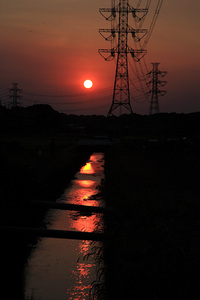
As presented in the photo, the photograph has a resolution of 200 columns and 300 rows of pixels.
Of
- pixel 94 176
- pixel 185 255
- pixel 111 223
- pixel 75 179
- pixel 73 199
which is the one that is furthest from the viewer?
pixel 94 176

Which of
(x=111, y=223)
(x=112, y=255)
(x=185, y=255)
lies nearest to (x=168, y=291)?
(x=185, y=255)

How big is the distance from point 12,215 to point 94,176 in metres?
18.9

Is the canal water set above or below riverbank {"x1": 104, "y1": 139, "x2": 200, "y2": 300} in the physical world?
below

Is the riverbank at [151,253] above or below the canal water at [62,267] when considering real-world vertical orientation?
above

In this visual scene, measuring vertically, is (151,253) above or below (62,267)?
above

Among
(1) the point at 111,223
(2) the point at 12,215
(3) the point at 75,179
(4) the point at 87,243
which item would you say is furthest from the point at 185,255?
(3) the point at 75,179

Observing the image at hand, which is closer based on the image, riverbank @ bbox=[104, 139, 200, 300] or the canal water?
riverbank @ bbox=[104, 139, 200, 300]

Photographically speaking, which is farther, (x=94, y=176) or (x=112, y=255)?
(x=94, y=176)

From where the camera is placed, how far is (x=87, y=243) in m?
11.6

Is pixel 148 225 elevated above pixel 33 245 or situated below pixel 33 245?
above

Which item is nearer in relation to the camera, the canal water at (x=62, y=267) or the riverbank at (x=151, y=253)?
the riverbank at (x=151, y=253)

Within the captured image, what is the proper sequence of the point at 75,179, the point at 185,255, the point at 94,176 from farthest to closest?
the point at 94,176 < the point at 75,179 < the point at 185,255

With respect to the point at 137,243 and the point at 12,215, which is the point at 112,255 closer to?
the point at 137,243

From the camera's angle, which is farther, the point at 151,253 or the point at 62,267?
the point at 62,267
